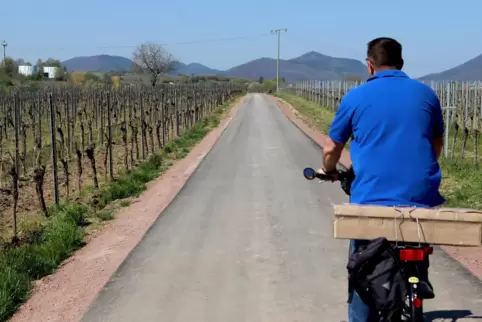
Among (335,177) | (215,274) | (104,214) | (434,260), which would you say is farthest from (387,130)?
(104,214)

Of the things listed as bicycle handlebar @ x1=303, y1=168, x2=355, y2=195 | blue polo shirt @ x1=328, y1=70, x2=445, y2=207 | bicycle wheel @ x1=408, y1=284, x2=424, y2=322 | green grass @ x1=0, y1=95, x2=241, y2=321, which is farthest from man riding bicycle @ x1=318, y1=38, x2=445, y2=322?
green grass @ x1=0, y1=95, x2=241, y2=321

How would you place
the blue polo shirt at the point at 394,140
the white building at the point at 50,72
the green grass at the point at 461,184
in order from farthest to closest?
the white building at the point at 50,72 → the green grass at the point at 461,184 → the blue polo shirt at the point at 394,140

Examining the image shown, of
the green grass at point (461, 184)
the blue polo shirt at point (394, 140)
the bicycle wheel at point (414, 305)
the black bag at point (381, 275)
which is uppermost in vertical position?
the blue polo shirt at point (394, 140)

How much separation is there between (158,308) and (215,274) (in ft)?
3.30

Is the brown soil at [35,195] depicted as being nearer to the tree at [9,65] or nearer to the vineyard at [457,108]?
the vineyard at [457,108]

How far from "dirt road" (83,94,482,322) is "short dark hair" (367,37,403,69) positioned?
7.40 ft

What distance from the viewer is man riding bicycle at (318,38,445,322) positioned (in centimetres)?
313

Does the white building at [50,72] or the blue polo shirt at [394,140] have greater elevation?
the white building at [50,72]

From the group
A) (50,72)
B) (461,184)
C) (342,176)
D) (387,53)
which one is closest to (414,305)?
(342,176)

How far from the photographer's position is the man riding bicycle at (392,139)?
3135 millimetres

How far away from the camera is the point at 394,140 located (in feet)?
10.3

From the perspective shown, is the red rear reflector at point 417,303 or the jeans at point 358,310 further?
the jeans at point 358,310

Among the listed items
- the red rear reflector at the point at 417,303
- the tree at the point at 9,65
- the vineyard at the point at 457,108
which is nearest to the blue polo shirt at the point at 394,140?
the red rear reflector at the point at 417,303

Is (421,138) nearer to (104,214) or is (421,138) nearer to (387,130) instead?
(387,130)
